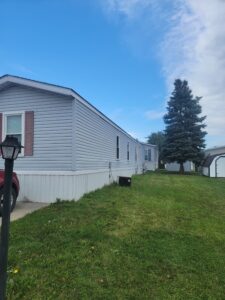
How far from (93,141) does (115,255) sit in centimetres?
740

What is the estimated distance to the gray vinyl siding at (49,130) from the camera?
951cm

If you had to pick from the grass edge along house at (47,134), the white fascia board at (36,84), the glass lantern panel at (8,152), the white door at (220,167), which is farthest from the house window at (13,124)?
the white door at (220,167)

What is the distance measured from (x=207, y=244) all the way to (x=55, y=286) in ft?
10.2

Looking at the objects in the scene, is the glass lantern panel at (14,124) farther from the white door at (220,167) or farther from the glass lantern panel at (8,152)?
the white door at (220,167)

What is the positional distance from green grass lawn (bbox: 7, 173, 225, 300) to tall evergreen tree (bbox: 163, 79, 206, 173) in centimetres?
2222

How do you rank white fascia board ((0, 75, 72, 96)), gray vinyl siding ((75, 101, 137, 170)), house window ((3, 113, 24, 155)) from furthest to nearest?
house window ((3, 113, 24, 155)) → gray vinyl siding ((75, 101, 137, 170)) → white fascia board ((0, 75, 72, 96))

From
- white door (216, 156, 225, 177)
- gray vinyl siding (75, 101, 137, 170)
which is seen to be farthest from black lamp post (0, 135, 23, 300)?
white door (216, 156, 225, 177)

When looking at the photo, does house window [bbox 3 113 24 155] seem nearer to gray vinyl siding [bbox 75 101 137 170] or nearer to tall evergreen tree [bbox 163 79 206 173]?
gray vinyl siding [bbox 75 101 137 170]

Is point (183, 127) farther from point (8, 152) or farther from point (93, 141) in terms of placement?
point (8, 152)

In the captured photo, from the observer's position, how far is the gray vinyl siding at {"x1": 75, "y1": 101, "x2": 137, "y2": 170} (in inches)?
394

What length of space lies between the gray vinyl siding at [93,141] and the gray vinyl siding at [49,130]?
35cm

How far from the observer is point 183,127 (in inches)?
1214

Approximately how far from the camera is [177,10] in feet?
34.0

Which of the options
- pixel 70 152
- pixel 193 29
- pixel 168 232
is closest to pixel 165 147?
pixel 193 29
